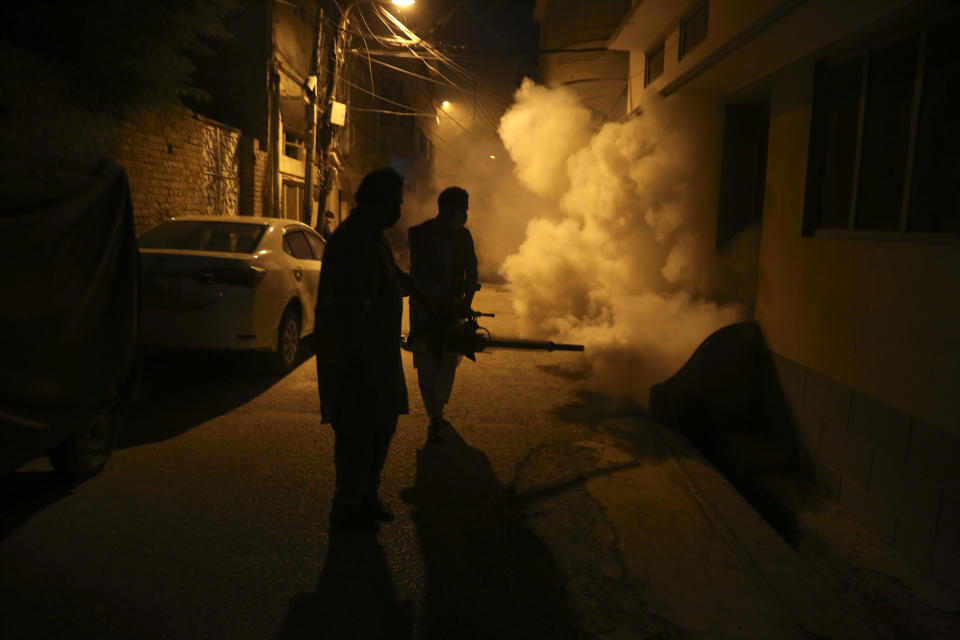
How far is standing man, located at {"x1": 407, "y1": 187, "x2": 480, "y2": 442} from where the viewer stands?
486cm

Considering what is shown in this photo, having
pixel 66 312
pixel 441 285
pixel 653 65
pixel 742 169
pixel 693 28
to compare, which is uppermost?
pixel 653 65

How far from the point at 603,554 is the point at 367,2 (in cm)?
1363

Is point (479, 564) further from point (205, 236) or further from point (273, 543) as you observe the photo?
point (205, 236)

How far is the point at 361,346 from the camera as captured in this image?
3295mm

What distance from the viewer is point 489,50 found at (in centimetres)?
1497

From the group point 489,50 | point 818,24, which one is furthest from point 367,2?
point 818,24

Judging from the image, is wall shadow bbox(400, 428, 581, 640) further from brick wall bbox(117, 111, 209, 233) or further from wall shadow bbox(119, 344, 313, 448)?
brick wall bbox(117, 111, 209, 233)

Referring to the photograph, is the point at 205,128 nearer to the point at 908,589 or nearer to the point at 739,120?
the point at 739,120

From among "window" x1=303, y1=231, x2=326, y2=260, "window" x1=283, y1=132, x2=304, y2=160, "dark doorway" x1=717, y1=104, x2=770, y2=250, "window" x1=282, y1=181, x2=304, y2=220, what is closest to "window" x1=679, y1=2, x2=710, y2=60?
"dark doorway" x1=717, y1=104, x2=770, y2=250

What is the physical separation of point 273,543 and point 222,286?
10.1 ft

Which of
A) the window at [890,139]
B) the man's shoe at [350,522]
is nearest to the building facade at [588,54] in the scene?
the window at [890,139]

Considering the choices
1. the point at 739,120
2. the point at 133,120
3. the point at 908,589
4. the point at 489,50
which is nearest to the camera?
the point at 908,589

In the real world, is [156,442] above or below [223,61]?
below

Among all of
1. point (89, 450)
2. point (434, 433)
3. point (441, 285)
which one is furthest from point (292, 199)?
point (89, 450)
